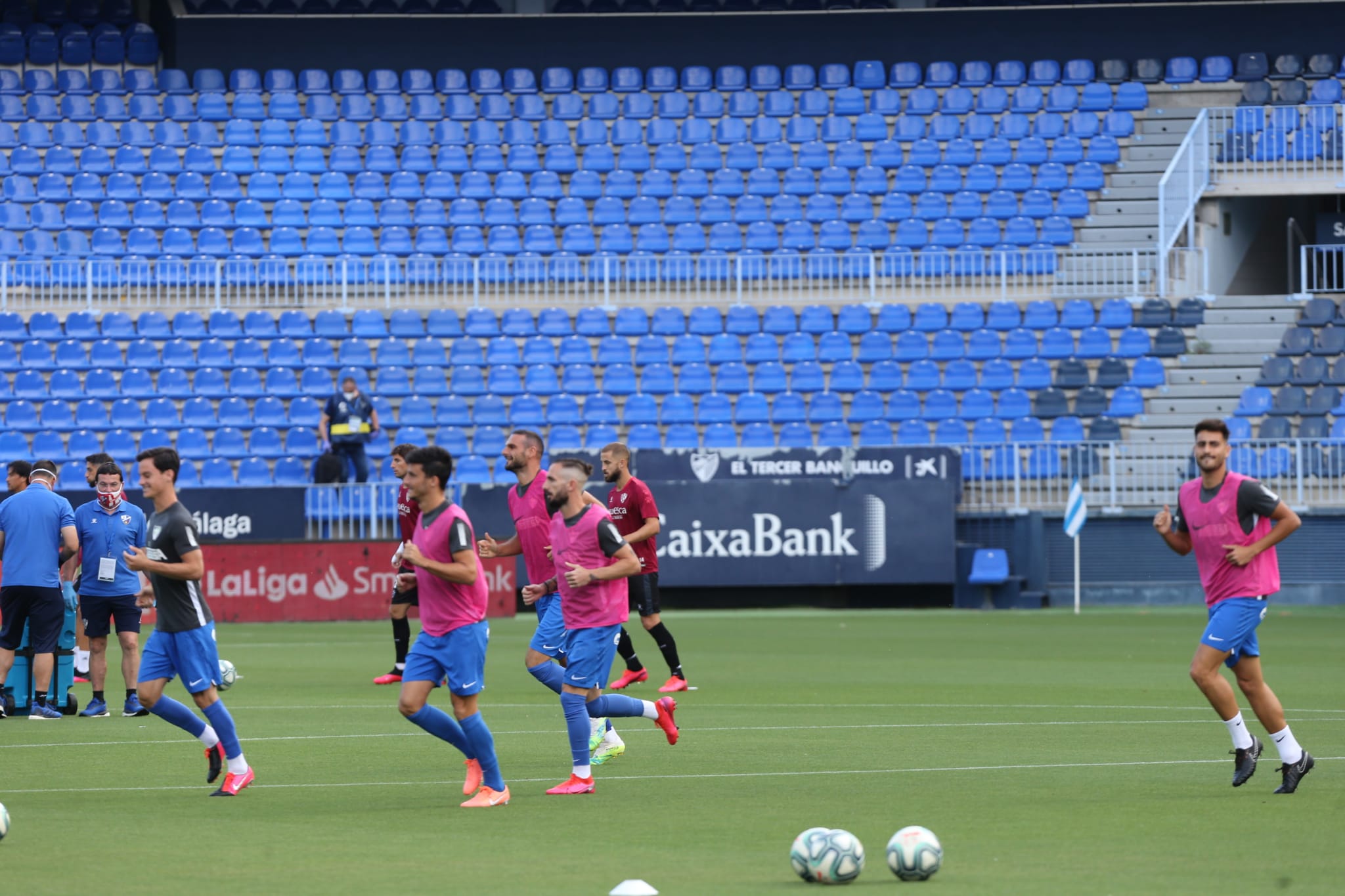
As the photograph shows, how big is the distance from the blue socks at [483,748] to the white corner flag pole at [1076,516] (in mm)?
18490

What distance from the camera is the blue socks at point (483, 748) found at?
969 centimetres

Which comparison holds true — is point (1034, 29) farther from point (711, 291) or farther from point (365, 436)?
point (365, 436)

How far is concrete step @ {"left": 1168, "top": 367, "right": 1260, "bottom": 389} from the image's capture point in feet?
103

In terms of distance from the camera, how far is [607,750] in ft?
38.8

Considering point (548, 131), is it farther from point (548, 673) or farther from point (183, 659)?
Answer: point (183, 659)

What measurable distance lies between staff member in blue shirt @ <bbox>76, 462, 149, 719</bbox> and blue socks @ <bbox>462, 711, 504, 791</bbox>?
606 cm

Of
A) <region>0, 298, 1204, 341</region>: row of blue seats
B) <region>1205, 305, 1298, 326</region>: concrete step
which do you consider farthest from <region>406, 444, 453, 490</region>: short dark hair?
<region>1205, 305, 1298, 326</region>: concrete step

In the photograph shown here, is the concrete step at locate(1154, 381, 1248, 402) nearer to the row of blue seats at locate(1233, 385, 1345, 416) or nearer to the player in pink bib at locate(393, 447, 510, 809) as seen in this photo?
the row of blue seats at locate(1233, 385, 1345, 416)

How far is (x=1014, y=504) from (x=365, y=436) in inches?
412

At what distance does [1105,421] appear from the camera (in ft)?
101

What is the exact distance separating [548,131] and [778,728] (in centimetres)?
2507

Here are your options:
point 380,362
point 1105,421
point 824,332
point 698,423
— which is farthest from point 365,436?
point 1105,421

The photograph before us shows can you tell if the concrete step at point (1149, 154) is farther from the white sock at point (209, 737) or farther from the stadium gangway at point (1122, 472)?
the white sock at point (209, 737)

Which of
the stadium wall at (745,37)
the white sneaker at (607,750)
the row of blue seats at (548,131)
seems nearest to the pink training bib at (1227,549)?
the white sneaker at (607,750)
